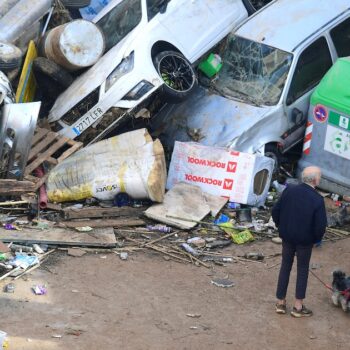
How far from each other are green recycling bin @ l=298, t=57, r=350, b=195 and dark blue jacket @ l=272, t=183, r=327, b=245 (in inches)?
120

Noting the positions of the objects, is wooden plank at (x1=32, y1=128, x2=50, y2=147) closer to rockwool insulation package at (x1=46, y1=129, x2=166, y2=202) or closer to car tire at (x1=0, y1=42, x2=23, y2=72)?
rockwool insulation package at (x1=46, y1=129, x2=166, y2=202)

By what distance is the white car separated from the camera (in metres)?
10.9

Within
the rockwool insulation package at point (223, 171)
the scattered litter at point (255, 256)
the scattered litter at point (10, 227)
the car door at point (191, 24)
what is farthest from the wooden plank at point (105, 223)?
the car door at point (191, 24)

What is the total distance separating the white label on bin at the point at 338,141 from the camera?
10469 millimetres

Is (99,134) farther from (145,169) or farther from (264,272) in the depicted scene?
(264,272)

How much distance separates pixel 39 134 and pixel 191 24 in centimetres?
256

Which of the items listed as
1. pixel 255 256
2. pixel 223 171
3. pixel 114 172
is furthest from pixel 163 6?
pixel 255 256

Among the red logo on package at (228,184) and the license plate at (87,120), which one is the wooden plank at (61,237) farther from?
the license plate at (87,120)

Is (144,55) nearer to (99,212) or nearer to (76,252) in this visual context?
(99,212)

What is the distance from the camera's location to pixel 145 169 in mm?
10117

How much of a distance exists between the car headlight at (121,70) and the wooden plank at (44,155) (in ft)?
2.90

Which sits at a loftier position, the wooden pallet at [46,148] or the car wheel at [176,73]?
the car wheel at [176,73]

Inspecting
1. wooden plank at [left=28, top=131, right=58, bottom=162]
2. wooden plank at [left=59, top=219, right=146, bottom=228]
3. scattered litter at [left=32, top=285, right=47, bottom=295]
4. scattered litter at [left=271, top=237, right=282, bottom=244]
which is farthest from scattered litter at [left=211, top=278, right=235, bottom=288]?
wooden plank at [left=28, top=131, right=58, bottom=162]

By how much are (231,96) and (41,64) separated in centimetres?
258
